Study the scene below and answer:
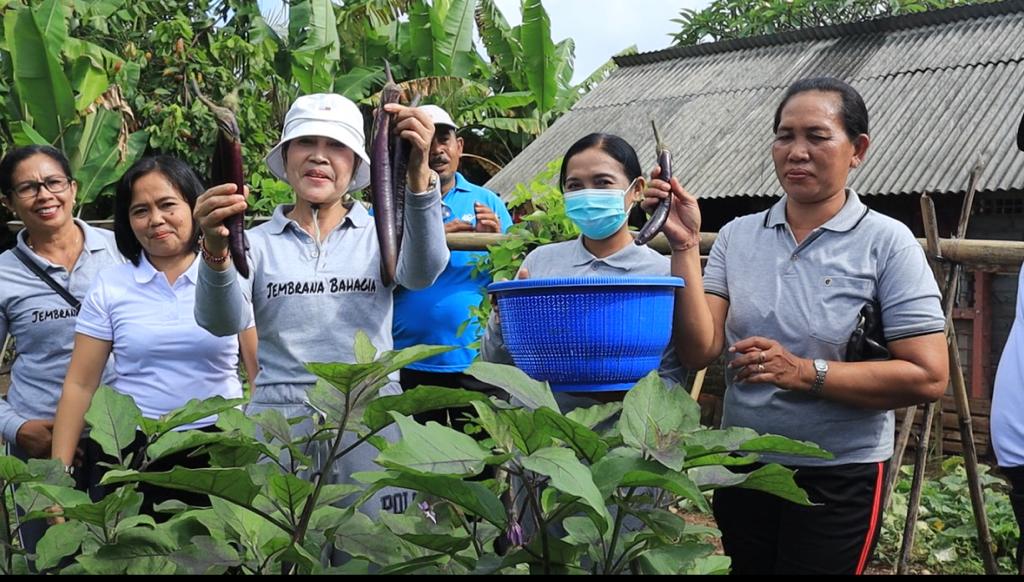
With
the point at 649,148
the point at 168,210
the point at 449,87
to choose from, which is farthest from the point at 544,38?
the point at 168,210

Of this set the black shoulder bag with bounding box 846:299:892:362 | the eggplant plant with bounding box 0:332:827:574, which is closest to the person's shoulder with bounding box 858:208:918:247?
the black shoulder bag with bounding box 846:299:892:362

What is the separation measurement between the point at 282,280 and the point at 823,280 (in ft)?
3.97

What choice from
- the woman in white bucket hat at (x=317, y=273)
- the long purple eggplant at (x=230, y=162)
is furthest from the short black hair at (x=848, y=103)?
the long purple eggplant at (x=230, y=162)

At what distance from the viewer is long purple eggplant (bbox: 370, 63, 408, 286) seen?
5.57 feet

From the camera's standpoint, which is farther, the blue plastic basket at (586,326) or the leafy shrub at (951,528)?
the leafy shrub at (951,528)

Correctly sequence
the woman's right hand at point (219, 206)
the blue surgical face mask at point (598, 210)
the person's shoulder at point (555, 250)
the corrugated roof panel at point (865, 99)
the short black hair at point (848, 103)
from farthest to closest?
the corrugated roof panel at point (865, 99)
the person's shoulder at point (555, 250)
the blue surgical face mask at point (598, 210)
the short black hair at point (848, 103)
the woman's right hand at point (219, 206)

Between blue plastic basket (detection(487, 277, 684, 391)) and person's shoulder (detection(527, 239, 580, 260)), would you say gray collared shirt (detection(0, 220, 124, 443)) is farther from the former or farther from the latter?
blue plastic basket (detection(487, 277, 684, 391))

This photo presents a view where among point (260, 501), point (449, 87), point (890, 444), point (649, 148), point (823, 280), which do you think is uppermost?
point (449, 87)

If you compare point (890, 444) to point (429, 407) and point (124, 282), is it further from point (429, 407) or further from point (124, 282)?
point (124, 282)

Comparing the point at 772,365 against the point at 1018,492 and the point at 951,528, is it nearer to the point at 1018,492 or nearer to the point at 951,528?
the point at 1018,492

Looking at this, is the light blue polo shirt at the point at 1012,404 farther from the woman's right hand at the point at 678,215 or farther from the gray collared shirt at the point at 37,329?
the gray collared shirt at the point at 37,329

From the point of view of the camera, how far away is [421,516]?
1139 millimetres

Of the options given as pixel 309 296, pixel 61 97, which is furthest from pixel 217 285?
pixel 61 97

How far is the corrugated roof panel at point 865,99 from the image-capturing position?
8609 millimetres
